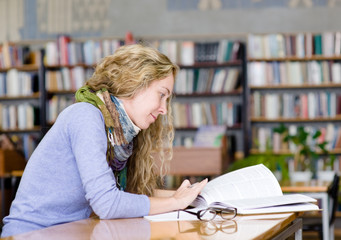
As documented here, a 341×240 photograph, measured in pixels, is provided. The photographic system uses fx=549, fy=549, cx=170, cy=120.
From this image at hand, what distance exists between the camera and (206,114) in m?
6.28

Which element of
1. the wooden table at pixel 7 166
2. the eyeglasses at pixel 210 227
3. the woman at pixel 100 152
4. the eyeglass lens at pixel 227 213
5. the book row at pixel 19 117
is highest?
the woman at pixel 100 152

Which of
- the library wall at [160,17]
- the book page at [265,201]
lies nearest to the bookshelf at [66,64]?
the library wall at [160,17]

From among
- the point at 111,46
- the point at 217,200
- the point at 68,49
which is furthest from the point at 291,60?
the point at 217,200

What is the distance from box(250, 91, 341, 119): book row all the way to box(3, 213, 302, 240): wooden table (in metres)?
4.94

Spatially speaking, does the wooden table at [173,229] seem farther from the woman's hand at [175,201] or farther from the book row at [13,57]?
the book row at [13,57]

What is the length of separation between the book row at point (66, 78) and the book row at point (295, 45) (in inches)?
77.1

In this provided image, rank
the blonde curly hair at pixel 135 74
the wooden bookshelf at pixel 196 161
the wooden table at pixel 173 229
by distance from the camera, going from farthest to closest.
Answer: the wooden bookshelf at pixel 196 161 < the blonde curly hair at pixel 135 74 < the wooden table at pixel 173 229

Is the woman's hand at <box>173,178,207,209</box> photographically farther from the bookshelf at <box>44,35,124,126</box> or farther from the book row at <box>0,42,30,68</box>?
the book row at <box>0,42,30,68</box>

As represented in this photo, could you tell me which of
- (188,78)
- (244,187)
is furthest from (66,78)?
(244,187)

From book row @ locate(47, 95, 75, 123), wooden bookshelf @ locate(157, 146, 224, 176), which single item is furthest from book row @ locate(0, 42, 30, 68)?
wooden bookshelf @ locate(157, 146, 224, 176)

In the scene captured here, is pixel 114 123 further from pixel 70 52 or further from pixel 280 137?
pixel 70 52

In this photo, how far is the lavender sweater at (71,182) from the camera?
130cm

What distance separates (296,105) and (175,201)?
4.99 m

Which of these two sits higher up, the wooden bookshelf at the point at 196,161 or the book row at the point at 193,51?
the book row at the point at 193,51
